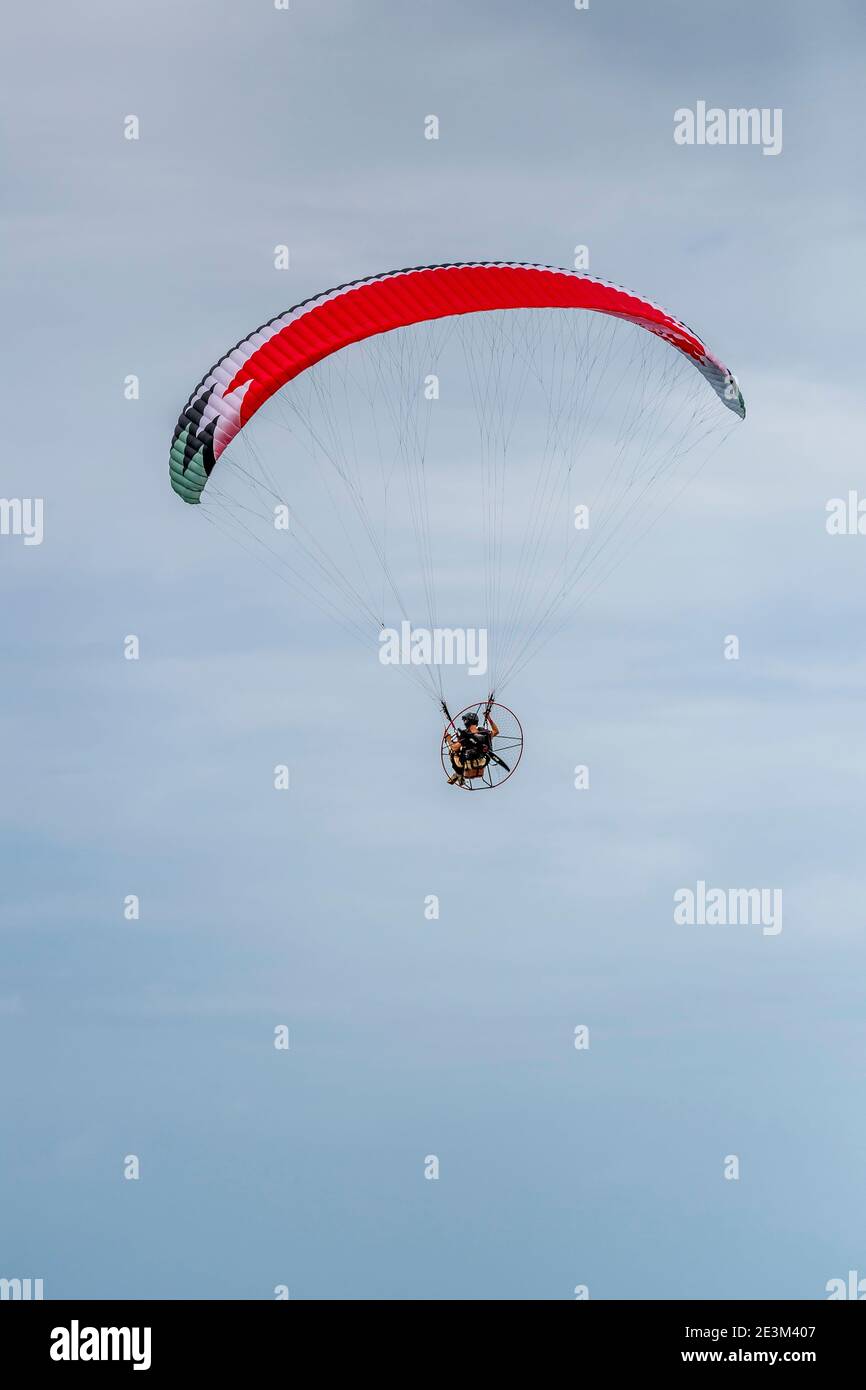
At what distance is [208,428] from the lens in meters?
28.5

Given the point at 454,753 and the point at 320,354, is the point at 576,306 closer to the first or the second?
the point at 320,354
